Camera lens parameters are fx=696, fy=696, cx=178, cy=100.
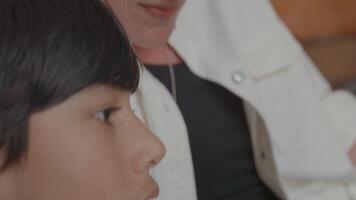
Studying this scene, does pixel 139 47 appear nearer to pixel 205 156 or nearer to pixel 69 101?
pixel 205 156

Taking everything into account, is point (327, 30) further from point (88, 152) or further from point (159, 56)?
point (88, 152)

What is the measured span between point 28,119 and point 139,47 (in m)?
0.39

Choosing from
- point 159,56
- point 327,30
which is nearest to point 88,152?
point 159,56

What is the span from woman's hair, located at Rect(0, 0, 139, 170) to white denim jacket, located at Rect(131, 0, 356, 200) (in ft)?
1.39

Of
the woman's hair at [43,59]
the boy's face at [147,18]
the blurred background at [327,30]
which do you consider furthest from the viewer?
the blurred background at [327,30]

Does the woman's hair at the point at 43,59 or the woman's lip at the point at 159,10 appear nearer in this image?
the woman's hair at the point at 43,59

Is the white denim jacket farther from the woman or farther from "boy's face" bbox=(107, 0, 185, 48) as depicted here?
the woman

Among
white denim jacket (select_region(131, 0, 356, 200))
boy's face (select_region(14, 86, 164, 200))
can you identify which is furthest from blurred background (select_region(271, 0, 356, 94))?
boy's face (select_region(14, 86, 164, 200))

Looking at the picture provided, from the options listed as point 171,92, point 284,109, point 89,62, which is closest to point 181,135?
point 171,92

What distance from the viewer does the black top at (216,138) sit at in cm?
92

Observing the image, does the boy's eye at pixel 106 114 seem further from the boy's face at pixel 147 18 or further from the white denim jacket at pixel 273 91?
the white denim jacket at pixel 273 91

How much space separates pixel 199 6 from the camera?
98 cm

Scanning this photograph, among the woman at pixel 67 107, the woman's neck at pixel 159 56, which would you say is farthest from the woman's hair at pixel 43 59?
the woman's neck at pixel 159 56

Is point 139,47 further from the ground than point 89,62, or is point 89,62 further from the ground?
point 89,62
